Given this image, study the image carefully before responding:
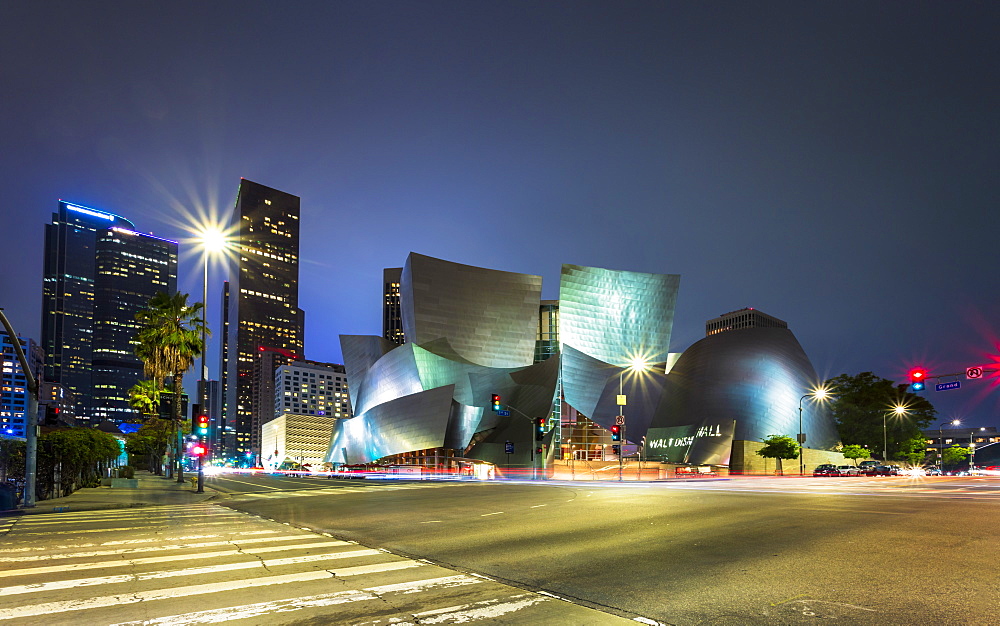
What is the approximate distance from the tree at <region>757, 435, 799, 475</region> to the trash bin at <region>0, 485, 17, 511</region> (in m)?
59.2

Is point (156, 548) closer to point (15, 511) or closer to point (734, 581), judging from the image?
point (734, 581)

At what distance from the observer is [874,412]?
8419 centimetres

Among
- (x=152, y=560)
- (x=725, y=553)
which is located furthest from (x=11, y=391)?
(x=725, y=553)

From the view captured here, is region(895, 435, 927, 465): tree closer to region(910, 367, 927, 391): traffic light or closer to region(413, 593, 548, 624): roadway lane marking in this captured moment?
region(910, 367, 927, 391): traffic light

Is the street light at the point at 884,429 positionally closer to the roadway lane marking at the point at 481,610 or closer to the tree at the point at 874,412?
the tree at the point at 874,412

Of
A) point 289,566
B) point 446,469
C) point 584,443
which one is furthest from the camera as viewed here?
point 584,443

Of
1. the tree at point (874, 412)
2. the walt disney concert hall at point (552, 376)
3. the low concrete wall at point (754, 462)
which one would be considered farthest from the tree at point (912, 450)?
the low concrete wall at point (754, 462)

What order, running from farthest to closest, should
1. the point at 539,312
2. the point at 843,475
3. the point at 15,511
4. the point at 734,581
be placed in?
the point at 539,312
the point at 843,475
the point at 15,511
the point at 734,581

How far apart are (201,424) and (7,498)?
42.6 ft

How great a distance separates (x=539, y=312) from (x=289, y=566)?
251 ft

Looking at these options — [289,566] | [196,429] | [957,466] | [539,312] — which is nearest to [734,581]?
[289,566]

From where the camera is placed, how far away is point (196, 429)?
115 ft

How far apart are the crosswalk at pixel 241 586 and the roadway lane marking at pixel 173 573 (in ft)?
0.05

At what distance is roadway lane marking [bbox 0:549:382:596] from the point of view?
27.7 feet
